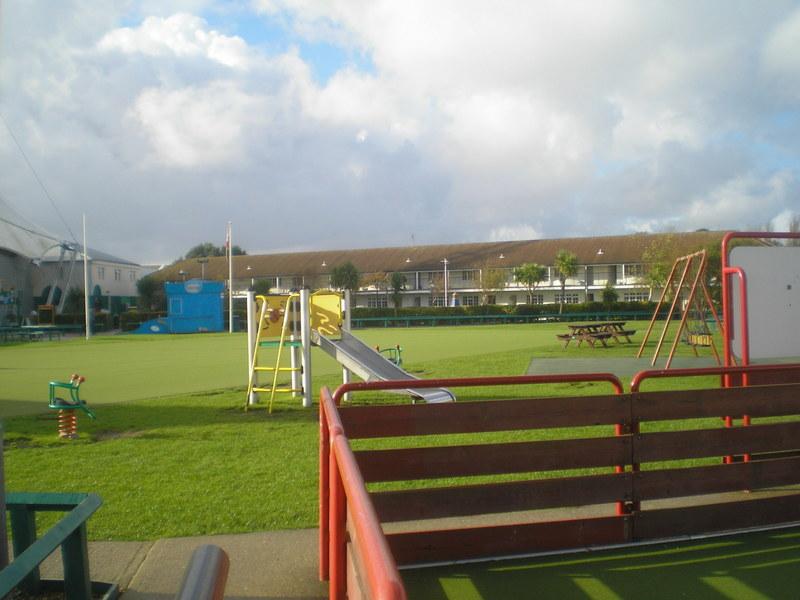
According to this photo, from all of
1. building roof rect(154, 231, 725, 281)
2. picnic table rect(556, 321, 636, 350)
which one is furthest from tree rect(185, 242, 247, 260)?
picnic table rect(556, 321, 636, 350)

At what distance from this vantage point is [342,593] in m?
2.83

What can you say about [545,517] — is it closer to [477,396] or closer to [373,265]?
[477,396]

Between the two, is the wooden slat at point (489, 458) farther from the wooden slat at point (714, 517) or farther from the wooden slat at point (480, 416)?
the wooden slat at point (714, 517)

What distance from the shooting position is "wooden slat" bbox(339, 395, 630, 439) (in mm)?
4531

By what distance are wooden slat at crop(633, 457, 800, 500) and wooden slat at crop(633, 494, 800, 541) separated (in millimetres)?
131

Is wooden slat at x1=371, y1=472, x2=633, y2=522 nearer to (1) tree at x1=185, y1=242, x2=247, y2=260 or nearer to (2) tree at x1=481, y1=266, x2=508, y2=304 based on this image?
(2) tree at x1=481, y1=266, x2=508, y2=304

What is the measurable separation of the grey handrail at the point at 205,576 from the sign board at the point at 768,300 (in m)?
6.68

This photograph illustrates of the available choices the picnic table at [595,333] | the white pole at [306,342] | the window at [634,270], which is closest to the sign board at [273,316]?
the white pole at [306,342]

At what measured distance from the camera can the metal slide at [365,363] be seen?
1160 cm

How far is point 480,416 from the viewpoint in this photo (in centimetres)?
474

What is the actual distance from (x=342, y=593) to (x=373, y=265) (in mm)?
90662

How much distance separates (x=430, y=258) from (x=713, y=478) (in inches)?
3416

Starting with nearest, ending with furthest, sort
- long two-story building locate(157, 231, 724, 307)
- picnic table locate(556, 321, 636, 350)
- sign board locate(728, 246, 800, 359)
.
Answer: sign board locate(728, 246, 800, 359)
picnic table locate(556, 321, 636, 350)
long two-story building locate(157, 231, 724, 307)

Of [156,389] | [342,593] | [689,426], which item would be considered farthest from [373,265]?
[342,593]
